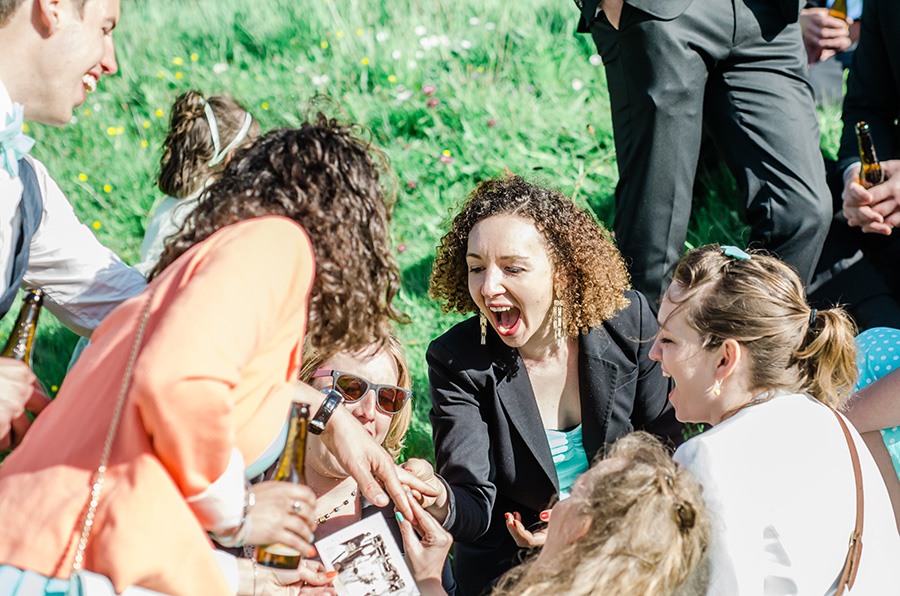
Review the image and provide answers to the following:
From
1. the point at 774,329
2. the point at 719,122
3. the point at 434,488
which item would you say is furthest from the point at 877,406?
the point at 719,122

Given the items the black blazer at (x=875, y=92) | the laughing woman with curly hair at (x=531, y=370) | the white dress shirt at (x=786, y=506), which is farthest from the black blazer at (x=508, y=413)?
the black blazer at (x=875, y=92)

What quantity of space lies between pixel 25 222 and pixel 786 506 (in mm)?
1857

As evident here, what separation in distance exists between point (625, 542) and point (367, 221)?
2.85ft

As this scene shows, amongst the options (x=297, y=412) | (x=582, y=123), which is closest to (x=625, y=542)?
(x=297, y=412)

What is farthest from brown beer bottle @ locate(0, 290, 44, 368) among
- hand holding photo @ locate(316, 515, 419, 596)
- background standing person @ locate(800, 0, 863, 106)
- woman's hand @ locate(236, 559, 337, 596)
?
background standing person @ locate(800, 0, 863, 106)

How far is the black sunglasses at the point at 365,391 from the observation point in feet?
9.18

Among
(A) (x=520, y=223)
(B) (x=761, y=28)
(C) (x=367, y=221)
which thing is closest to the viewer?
(C) (x=367, y=221)

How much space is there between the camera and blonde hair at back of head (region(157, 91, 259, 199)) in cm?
367

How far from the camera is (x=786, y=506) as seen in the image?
188 cm

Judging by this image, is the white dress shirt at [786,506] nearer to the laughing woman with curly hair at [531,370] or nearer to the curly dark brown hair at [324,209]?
the curly dark brown hair at [324,209]

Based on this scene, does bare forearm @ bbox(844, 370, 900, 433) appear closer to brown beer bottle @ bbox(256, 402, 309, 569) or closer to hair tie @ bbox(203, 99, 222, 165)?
brown beer bottle @ bbox(256, 402, 309, 569)

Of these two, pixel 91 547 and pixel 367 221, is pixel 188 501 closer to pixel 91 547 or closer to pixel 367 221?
pixel 91 547

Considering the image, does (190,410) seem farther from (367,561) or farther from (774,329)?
(774,329)

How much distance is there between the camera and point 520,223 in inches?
117
